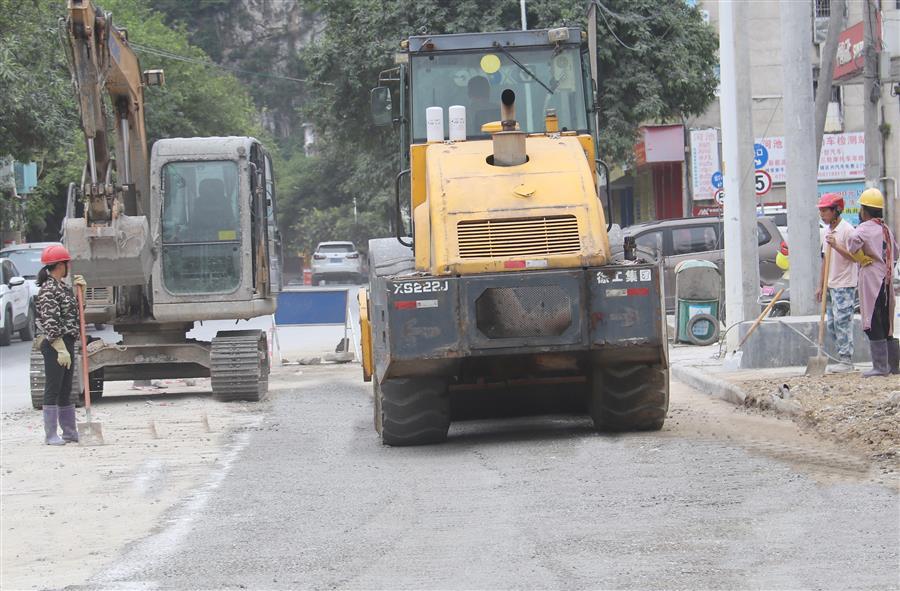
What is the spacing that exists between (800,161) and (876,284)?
127 inches

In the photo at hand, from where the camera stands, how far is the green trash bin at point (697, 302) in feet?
69.6

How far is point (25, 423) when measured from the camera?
51.2 feet

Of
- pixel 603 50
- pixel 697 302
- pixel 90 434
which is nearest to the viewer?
pixel 90 434

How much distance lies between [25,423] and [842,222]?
28.2 feet

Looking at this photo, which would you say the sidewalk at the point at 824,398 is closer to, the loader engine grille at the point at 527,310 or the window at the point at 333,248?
the loader engine grille at the point at 527,310

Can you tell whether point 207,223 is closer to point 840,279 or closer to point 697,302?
point 840,279

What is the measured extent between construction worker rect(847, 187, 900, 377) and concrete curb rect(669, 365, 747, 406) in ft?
4.14

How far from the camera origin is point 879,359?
45.9 ft

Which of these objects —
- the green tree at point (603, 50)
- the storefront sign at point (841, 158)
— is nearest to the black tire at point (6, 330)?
the green tree at point (603, 50)

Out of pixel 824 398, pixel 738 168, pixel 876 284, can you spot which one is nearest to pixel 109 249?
pixel 824 398

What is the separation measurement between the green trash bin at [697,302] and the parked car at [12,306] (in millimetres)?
14251

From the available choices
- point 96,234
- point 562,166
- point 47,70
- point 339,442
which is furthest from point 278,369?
point 47,70

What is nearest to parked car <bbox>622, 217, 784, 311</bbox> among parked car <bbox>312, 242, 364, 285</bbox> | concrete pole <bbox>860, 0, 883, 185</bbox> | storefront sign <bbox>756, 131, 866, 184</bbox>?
concrete pole <bbox>860, 0, 883, 185</bbox>

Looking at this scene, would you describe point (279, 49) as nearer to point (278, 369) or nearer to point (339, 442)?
point (278, 369)
